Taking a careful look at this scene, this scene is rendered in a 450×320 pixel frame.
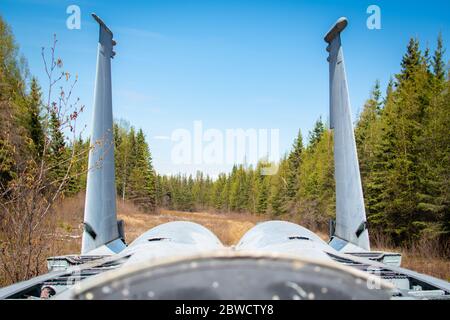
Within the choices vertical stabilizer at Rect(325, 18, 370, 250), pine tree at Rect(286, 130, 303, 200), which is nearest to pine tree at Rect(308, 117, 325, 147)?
pine tree at Rect(286, 130, 303, 200)

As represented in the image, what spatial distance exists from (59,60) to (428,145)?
60.3ft

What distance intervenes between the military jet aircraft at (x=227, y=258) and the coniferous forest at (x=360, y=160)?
1.86 feet

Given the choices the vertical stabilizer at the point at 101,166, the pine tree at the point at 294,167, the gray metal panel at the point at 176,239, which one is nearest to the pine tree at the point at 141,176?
the pine tree at the point at 294,167

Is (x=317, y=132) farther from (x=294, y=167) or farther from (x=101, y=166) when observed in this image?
(x=101, y=166)

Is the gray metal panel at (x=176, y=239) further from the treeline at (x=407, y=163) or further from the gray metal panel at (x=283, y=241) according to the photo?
the treeline at (x=407, y=163)

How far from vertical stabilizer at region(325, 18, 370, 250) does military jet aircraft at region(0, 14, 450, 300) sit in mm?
11

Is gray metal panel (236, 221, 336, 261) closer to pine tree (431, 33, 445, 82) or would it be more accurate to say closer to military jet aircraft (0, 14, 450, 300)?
military jet aircraft (0, 14, 450, 300)

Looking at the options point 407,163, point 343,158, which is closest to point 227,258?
point 343,158

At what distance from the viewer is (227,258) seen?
2.72 ft

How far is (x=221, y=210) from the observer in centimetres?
7625

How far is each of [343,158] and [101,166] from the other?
260 centimetres
